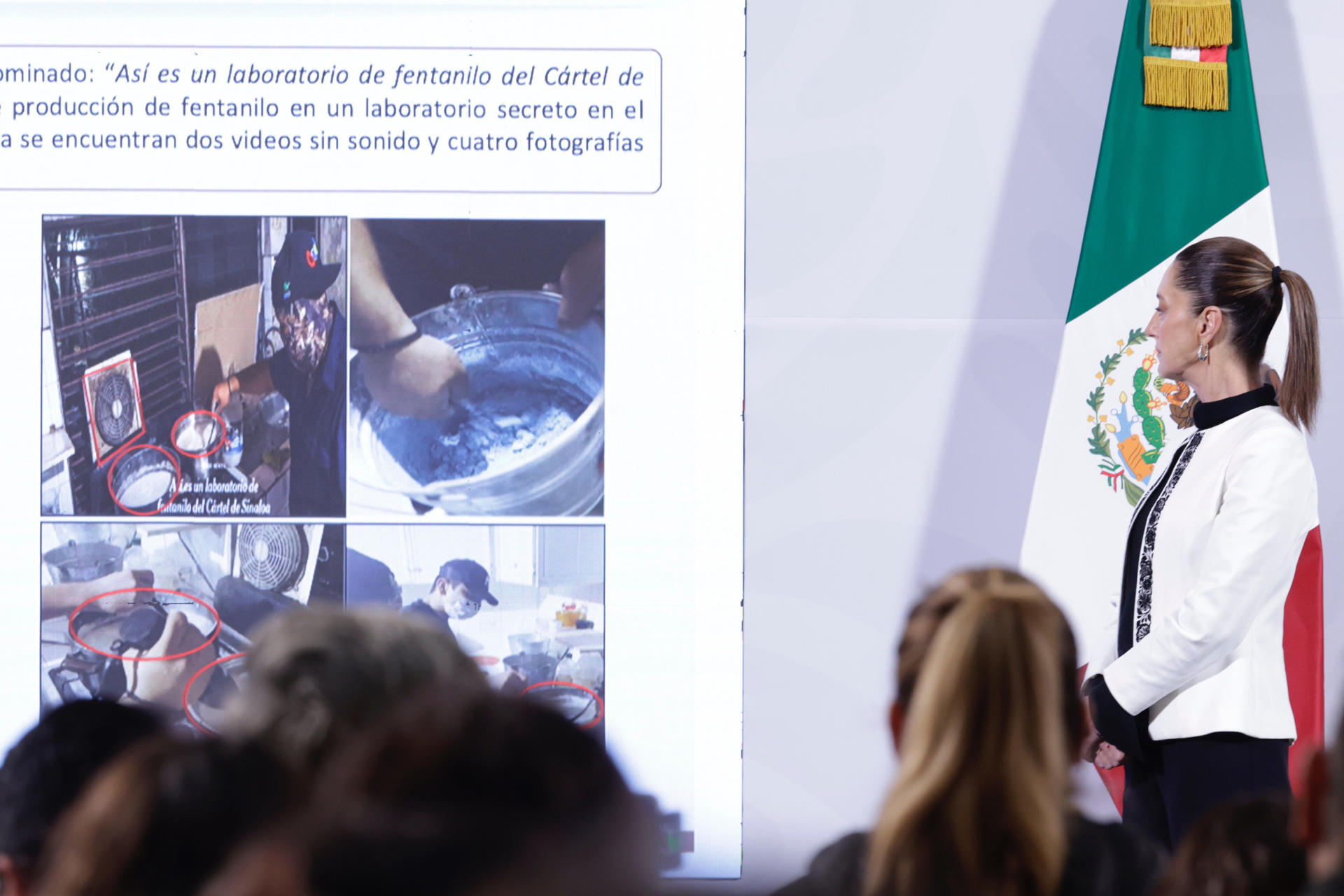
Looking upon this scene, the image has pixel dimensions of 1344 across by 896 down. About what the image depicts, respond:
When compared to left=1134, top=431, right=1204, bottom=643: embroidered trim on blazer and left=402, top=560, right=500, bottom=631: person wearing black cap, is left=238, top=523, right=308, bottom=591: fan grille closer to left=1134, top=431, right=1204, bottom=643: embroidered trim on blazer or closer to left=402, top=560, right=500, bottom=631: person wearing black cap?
left=402, top=560, right=500, bottom=631: person wearing black cap

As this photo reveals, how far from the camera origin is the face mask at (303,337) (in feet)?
9.27

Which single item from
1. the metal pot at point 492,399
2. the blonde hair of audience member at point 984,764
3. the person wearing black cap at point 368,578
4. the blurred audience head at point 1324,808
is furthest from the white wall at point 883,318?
the blurred audience head at point 1324,808

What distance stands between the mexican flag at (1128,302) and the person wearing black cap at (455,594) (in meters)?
1.31

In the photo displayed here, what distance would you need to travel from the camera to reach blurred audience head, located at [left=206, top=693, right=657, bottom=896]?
440 mm

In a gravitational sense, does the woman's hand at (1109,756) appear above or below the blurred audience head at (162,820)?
below

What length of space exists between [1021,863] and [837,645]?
1732mm

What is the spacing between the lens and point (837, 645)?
288 cm

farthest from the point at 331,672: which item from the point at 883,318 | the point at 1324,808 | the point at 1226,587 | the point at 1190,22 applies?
the point at 1190,22

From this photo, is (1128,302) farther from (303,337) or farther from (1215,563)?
(303,337)

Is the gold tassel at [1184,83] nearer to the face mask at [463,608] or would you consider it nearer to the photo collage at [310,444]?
the photo collage at [310,444]

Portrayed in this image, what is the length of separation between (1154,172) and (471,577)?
6.29 feet

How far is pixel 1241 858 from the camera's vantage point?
1086mm

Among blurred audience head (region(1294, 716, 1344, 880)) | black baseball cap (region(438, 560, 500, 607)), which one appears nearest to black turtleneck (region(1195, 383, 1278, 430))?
black baseball cap (region(438, 560, 500, 607))

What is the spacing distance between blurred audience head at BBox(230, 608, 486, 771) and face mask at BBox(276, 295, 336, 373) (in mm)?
1704
